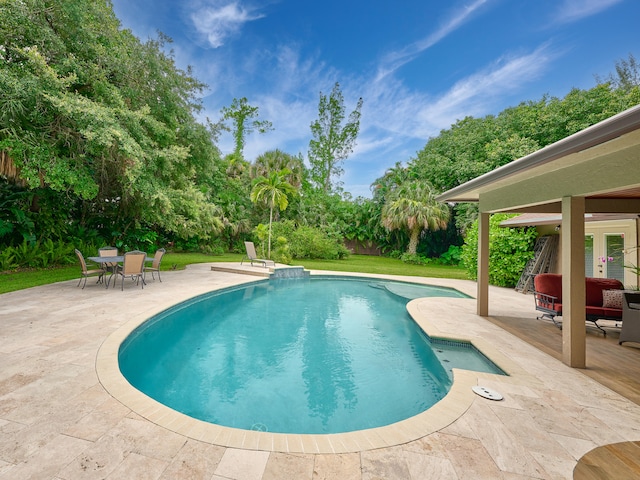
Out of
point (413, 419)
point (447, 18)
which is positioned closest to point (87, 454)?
point (413, 419)

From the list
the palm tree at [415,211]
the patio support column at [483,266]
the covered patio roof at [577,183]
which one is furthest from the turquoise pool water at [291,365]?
the palm tree at [415,211]

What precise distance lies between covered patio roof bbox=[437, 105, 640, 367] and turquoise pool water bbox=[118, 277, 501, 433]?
164cm

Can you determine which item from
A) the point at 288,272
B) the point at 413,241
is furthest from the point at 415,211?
the point at 288,272

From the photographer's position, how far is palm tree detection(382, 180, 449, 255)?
22.2 meters

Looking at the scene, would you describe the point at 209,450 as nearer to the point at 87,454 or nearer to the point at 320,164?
the point at 87,454

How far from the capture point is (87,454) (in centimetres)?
233

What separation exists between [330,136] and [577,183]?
3184 centimetres

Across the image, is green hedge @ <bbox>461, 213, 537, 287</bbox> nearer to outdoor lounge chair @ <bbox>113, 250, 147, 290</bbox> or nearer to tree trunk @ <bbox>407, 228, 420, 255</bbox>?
tree trunk @ <bbox>407, 228, 420, 255</bbox>

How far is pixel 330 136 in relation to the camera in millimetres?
33969

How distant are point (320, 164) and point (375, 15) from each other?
657 inches

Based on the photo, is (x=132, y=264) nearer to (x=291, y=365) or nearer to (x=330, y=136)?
(x=291, y=365)

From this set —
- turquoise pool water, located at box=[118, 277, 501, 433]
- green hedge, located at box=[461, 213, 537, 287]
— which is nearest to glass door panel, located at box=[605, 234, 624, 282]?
green hedge, located at box=[461, 213, 537, 287]

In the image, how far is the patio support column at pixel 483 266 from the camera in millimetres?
7254

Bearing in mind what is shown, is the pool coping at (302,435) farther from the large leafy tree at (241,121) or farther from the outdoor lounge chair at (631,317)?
the large leafy tree at (241,121)
